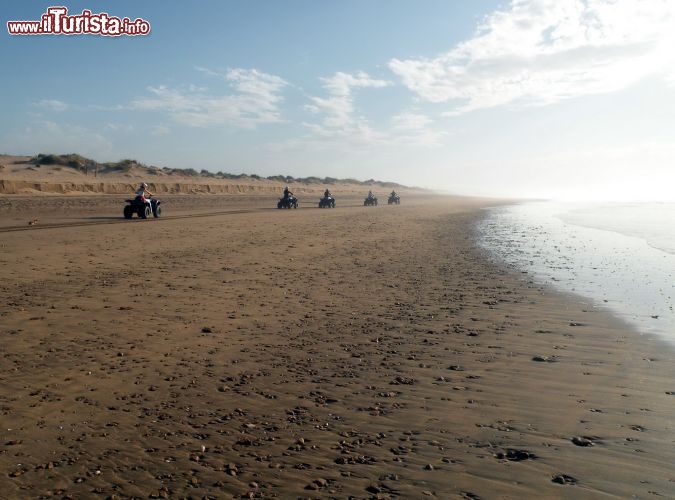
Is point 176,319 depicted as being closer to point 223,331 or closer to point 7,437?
point 223,331

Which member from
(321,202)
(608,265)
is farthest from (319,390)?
(321,202)

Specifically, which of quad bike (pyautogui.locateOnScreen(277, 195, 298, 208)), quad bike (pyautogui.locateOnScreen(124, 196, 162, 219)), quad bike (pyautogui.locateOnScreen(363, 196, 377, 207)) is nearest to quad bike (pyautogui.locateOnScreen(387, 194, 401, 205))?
quad bike (pyautogui.locateOnScreen(363, 196, 377, 207))

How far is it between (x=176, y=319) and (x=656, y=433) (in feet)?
22.1

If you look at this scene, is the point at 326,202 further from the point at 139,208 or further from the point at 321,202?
the point at 139,208

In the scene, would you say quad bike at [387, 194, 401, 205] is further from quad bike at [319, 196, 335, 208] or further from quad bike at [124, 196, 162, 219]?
quad bike at [124, 196, 162, 219]

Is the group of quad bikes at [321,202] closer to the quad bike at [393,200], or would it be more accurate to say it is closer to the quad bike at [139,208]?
the quad bike at [393,200]

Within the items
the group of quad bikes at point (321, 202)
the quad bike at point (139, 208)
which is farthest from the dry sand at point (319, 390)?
the group of quad bikes at point (321, 202)

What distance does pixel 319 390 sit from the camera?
5824mm

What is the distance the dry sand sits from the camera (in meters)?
4.04

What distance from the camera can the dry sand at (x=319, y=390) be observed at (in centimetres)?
404

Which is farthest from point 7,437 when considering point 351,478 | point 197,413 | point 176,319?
point 176,319

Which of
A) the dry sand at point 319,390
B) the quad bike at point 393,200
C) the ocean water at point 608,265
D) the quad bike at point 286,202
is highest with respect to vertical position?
the quad bike at point 393,200

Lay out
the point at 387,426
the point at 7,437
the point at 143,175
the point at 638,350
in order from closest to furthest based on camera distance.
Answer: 1. the point at 7,437
2. the point at 387,426
3. the point at 638,350
4. the point at 143,175

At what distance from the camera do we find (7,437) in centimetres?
461
